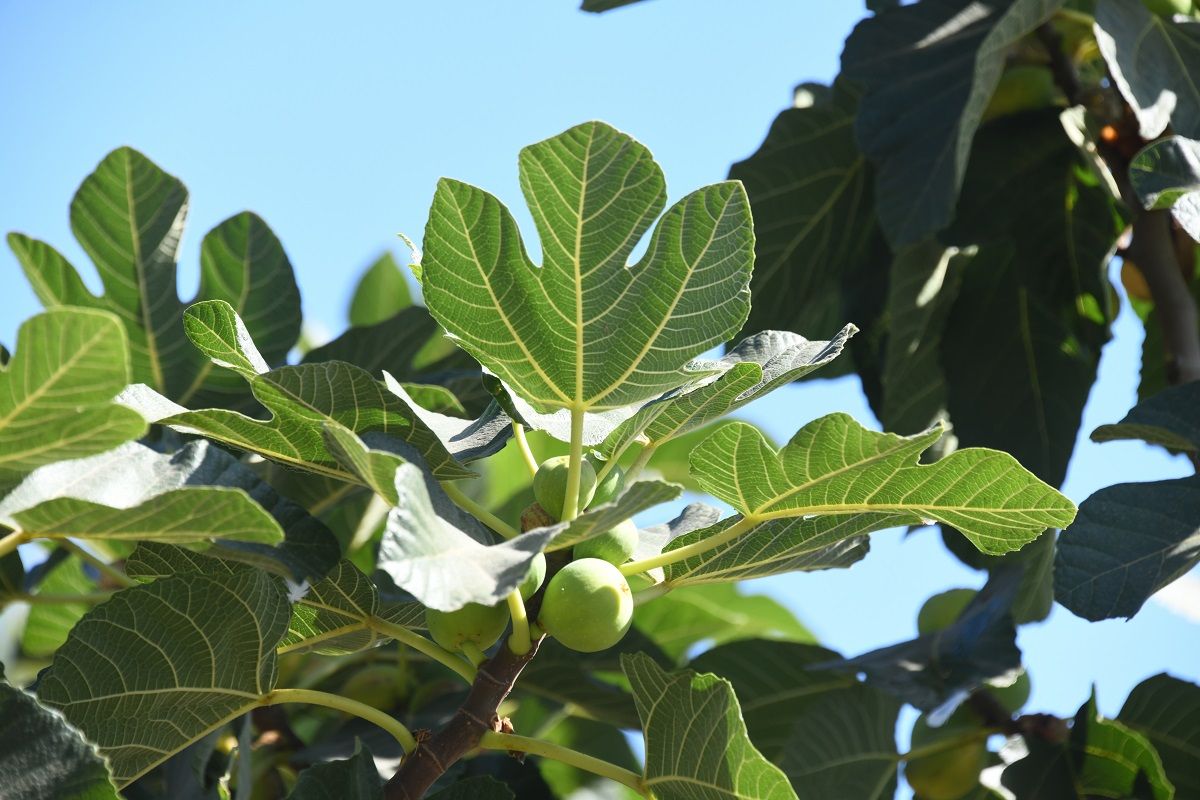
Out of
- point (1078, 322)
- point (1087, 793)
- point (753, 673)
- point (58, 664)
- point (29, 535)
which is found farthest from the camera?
point (1078, 322)

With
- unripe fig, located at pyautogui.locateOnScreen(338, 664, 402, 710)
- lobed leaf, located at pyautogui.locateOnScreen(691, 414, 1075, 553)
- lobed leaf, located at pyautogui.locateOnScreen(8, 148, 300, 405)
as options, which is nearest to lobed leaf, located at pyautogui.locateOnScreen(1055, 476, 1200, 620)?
lobed leaf, located at pyautogui.locateOnScreen(691, 414, 1075, 553)

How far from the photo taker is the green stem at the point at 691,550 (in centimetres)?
87

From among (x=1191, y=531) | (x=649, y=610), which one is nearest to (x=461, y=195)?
(x=1191, y=531)

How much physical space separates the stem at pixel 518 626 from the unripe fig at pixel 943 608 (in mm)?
908

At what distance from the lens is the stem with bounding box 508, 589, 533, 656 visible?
0.81m

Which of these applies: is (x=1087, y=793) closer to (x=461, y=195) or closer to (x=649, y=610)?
(x=649, y=610)

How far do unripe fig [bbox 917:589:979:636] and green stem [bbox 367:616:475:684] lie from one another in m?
0.88

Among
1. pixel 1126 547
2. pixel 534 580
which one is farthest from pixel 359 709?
pixel 1126 547

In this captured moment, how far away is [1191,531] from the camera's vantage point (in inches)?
42.1

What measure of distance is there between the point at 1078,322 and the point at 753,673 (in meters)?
0.74

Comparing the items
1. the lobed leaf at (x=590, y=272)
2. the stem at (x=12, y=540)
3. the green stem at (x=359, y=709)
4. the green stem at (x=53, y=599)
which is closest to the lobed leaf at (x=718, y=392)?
the lobed leaf at (x=590, y=272)

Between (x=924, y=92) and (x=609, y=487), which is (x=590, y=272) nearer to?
(x=609, y=487)

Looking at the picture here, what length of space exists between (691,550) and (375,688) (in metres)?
0.90

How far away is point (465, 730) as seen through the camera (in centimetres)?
84
